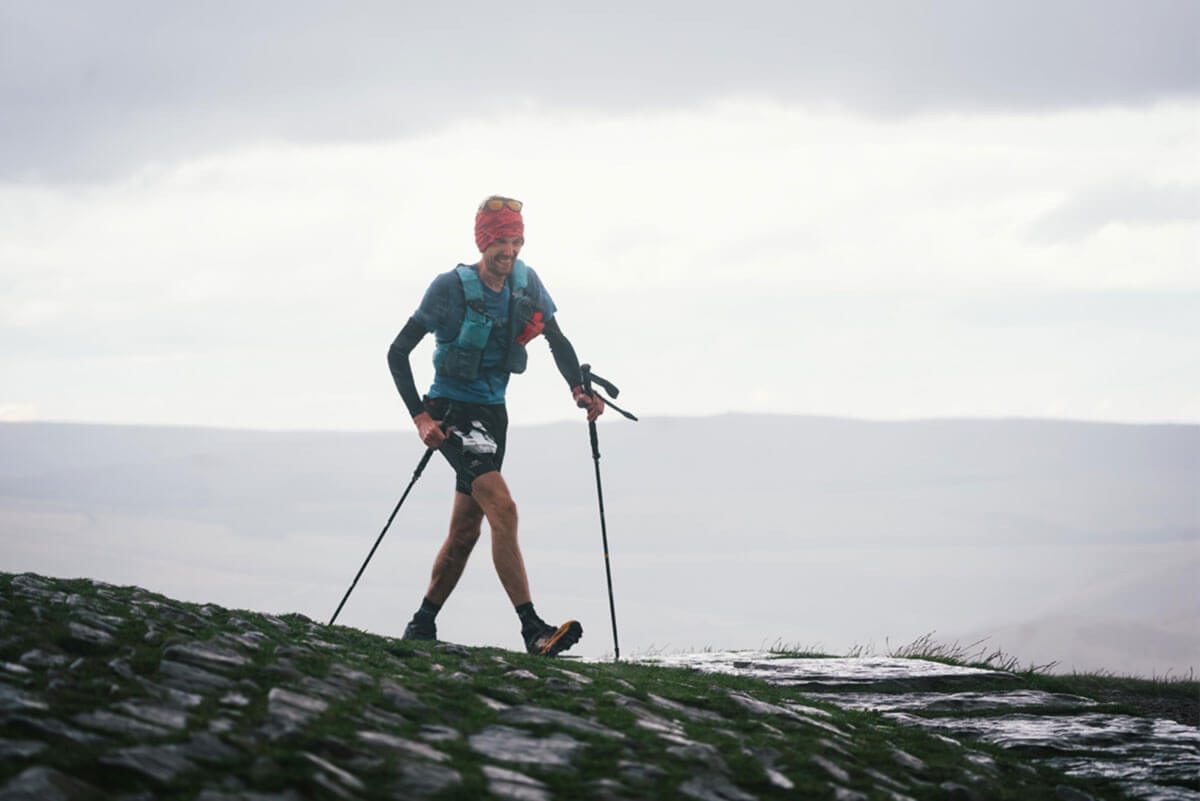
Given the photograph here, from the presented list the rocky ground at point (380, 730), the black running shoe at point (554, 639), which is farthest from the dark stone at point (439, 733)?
the black running shoe at point (554, 639)

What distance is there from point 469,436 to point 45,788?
19.9 feet

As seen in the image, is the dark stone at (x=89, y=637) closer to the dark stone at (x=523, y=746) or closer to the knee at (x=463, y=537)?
the dark stone at (x=523, y=746)

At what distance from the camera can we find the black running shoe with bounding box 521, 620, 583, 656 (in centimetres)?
955

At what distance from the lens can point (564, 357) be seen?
37.2ft

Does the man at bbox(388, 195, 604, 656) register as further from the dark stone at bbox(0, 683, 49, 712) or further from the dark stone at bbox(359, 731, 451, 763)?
the dark stone at bbox(0, 683, 49, 712)

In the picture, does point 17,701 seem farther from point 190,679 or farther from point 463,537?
point 463,537

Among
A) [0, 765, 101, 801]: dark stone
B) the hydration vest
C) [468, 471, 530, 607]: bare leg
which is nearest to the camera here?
[0, 765, 101, 801]: dark stone

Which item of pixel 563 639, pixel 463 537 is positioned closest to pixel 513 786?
pixel 563 639

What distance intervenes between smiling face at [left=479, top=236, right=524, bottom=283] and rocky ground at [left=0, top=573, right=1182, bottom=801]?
3.79m

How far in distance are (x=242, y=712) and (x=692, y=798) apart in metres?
2.22

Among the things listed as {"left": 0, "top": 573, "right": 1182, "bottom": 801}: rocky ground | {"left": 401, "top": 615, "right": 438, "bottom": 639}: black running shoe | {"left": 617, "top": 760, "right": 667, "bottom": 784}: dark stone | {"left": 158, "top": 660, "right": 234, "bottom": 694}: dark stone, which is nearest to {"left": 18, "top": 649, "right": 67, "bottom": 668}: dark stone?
{"left": 0, "top": 573, "right": 1182, "bottom": 801}: rocky ground

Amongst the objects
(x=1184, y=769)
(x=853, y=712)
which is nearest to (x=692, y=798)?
(x=853, y=712)

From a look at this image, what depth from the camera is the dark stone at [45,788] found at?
4062 millimetres

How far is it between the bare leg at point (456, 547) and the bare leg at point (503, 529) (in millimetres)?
408
